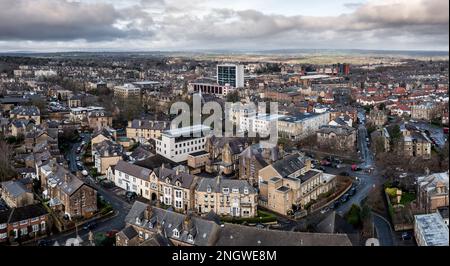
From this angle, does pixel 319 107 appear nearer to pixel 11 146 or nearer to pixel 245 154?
pixel 245 154

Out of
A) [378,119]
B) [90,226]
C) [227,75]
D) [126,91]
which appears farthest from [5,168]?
[227,75]

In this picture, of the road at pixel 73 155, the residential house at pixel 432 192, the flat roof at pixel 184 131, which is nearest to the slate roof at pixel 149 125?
the flat roof at pixel 184 131

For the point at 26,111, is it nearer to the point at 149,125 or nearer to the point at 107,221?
the point at 149,125

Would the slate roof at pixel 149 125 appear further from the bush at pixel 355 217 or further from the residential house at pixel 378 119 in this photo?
the bush at pixel 355 217

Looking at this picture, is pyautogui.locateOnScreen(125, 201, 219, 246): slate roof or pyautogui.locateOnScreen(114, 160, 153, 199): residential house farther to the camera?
pyautogui.locateOnScreen(114, 160, 153, 199): residential house

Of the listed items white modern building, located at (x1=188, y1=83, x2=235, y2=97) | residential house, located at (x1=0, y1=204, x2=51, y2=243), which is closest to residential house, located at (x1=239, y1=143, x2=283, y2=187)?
residential house, located at (x1=0, y1=204, x2=51, y2=243)

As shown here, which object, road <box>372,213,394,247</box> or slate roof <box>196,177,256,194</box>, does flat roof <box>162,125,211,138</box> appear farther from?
road <box>372,213,394,247</box>
